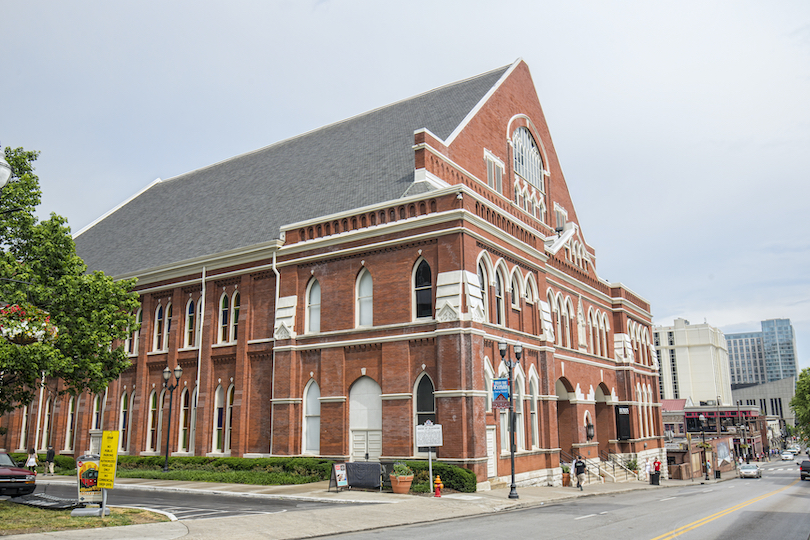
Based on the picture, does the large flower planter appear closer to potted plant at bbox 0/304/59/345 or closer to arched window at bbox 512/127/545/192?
potted plant at bbox 0/304/59/345

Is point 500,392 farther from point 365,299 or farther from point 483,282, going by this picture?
point 365,299

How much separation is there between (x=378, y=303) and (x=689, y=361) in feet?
511

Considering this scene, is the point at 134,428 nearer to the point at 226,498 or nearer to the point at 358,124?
the point at 226,498

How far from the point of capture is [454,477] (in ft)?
73.7

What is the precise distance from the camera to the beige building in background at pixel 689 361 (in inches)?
6284

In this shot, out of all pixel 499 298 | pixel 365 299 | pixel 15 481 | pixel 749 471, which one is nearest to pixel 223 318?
pixel 365 299

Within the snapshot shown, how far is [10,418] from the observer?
39688 mm

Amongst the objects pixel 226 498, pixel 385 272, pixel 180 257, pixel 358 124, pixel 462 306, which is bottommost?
pixel 226 498

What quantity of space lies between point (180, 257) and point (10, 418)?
16047mm

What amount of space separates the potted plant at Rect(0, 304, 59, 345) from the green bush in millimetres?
13058

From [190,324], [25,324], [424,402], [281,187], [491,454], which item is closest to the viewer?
[25,324]

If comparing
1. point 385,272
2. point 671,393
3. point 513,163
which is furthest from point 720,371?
point 385,272

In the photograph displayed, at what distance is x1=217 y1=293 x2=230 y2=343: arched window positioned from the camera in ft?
106

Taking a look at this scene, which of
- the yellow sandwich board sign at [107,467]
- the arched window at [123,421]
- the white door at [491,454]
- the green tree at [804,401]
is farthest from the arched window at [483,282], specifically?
the green tree at [804,401]
